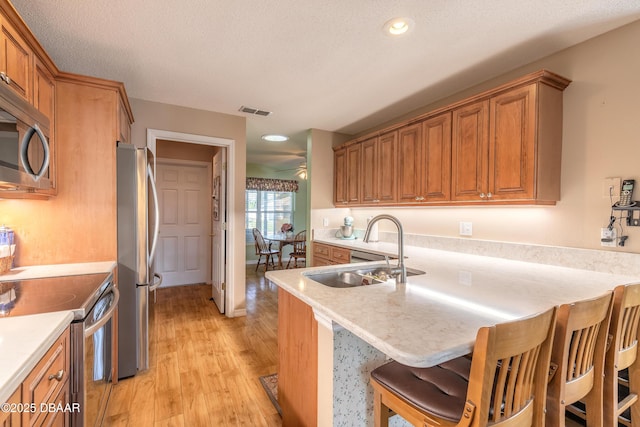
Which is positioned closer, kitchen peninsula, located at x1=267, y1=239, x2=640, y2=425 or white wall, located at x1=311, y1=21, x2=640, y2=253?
kitchen peninsula, located at x1=267, y1=239, x2=640, y2=425

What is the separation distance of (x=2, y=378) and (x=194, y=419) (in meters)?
1.38

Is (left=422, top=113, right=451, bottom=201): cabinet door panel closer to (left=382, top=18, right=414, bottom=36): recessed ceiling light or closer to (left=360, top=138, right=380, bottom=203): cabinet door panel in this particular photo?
(left=360, top=138, right=380, bottom=203): cabinet door panel

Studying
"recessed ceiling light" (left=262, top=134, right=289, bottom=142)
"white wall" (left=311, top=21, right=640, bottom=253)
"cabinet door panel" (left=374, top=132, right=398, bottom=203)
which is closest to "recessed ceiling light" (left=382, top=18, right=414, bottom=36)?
"white wall" (left=311, top=21, right=640, bottom=253)

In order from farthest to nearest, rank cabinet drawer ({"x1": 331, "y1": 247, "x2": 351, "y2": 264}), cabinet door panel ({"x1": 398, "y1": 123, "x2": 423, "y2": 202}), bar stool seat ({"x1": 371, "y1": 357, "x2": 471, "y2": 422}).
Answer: cabinet drawer ({"x1": 331, "y1": 247, "x2": 351, "y2": 264}), cabinet door panel ({"x1": 398, "y1": 123, "x2": 423, "y2": 202}), bar stool seat ({"x1": 371, "y1": 357, "x2": 471, "y2": 422})

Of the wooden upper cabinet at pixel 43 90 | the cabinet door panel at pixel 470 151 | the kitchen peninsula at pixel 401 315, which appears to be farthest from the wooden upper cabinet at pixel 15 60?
the cabinet door panel at pixel 470 151

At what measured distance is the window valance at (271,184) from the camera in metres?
6.89

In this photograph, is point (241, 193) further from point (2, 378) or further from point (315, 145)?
point (2, 378)

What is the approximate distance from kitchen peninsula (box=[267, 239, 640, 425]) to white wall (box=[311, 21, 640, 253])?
377mm

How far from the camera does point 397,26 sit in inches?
70.7

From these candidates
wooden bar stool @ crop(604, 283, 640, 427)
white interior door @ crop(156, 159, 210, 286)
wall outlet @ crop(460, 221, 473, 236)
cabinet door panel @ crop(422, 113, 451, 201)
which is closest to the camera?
wooden bar stool @ crop(604, 283, 640, 427)

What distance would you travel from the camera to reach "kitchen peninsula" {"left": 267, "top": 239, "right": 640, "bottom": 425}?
0.90 meters

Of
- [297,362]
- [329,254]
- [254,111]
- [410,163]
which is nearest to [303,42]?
[254,111]

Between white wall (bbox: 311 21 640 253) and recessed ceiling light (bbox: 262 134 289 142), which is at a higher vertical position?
recessed ceiling light (bbox: 262 134 289 142)

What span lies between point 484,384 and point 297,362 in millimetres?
966
